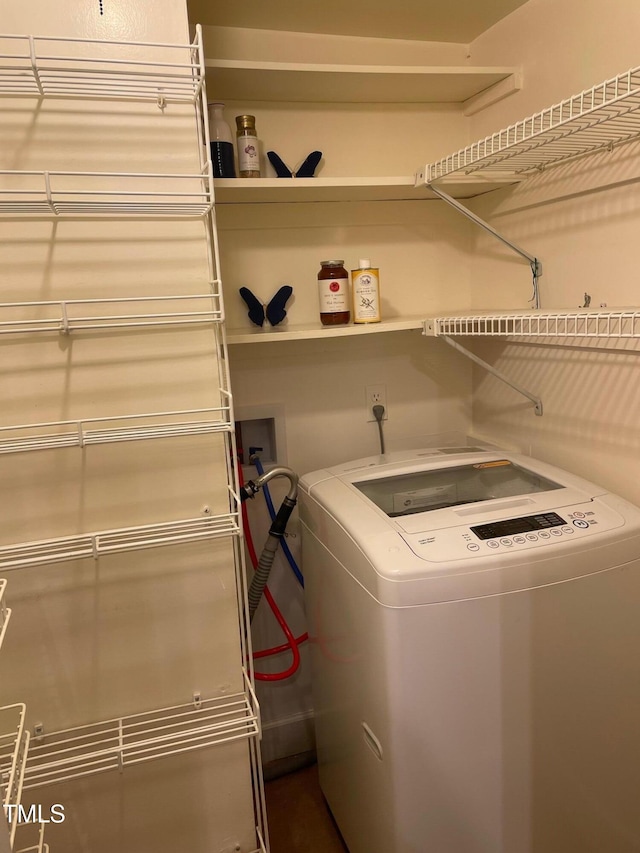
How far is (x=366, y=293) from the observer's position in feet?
5.20

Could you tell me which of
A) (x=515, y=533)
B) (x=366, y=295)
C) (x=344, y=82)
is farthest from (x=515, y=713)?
(x=344, y=82)

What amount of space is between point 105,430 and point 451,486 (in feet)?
2.86

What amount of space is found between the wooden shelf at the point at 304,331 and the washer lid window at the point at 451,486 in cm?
39

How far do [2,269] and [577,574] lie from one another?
127 centimetres

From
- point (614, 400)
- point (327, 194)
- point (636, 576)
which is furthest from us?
point (327, 194)

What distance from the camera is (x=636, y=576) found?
1233mm

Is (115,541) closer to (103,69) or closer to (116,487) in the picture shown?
(116,487)

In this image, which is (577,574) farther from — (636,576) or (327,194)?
(327,194)

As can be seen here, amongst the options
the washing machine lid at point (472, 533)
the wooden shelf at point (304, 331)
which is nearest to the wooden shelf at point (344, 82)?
the wooden shelf at point (304, 331)

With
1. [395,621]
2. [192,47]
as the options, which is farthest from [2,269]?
[395,621]

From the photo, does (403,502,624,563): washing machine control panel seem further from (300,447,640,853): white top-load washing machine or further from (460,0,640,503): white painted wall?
(460,0,640,503): white painted wall

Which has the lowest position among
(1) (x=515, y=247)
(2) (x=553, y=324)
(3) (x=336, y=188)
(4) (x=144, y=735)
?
(4) (x=144, y=735)

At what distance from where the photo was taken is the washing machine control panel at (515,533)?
114cm

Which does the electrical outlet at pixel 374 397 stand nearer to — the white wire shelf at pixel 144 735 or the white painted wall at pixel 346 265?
the white painted wall at pixel 346 265
